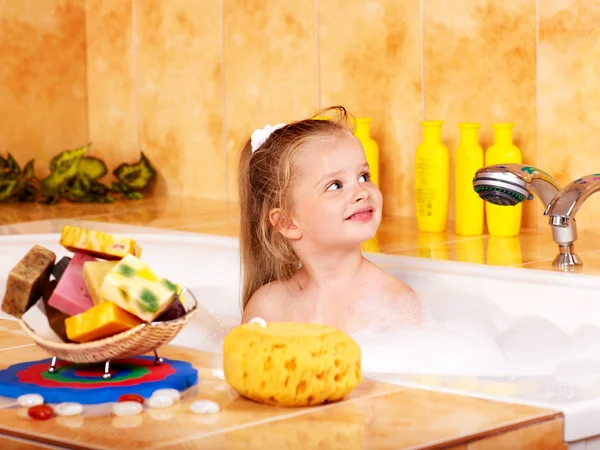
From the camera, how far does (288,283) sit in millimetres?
2020

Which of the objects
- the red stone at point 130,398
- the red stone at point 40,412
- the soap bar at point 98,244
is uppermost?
the soap bar at point 98,244

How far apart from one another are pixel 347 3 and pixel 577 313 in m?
1.13

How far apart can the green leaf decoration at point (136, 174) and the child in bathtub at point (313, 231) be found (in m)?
1.19

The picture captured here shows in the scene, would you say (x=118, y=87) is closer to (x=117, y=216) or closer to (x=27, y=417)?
(x=117, y=216)

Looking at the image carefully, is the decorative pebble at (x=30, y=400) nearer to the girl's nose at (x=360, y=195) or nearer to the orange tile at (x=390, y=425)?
the orange tile at (x=390, y=425)

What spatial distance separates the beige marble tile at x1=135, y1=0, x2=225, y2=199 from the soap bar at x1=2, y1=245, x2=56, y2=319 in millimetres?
1862

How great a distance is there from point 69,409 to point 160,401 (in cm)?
9

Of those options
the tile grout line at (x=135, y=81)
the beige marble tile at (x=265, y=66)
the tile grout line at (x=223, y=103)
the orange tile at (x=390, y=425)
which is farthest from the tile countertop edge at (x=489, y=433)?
the tile grout line at (x=135, y=81)

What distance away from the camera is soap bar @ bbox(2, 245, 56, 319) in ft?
3.85

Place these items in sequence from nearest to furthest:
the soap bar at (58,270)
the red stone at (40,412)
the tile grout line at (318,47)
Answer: the red stone at (40,412) < the soap bar at (58,270) < the tile grout line at (318,47)

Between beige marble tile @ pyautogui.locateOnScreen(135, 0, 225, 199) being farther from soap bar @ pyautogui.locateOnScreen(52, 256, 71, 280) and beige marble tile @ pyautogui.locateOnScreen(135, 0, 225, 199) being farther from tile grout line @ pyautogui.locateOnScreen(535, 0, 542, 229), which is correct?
soap bar @ pyautogui.locateOnScreen(52, 256, 71, 280)

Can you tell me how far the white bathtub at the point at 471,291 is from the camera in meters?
1.17

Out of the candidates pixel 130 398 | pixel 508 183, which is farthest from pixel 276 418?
pixel 508 183

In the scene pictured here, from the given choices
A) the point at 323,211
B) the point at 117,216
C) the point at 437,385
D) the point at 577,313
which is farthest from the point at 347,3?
the point at 437,385
